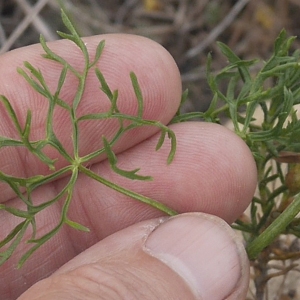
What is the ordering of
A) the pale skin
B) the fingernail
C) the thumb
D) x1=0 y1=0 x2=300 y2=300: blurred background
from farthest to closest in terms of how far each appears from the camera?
x1=0 y1=0 x2=300 y2=300: blurred background → the pale skin → the fingernail → the thumb

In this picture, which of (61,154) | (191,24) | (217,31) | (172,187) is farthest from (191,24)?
(61,154)

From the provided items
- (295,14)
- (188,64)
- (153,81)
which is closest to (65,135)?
(153,81)

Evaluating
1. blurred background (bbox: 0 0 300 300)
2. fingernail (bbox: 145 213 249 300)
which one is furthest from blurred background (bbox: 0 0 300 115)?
fingernail (bbox: 145 213 249 300)

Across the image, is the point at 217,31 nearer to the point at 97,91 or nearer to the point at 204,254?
the point at 97,91

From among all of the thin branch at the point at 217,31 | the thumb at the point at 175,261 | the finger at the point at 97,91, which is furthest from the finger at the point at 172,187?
the thin branch at the point at 217,31

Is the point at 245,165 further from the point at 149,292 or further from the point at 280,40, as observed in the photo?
the point at 149,292

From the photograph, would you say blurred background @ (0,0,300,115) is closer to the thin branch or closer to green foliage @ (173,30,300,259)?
the thin branch

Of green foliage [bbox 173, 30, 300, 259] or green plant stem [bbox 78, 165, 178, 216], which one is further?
green foliage [bbox 173, 30, 300, 259]
